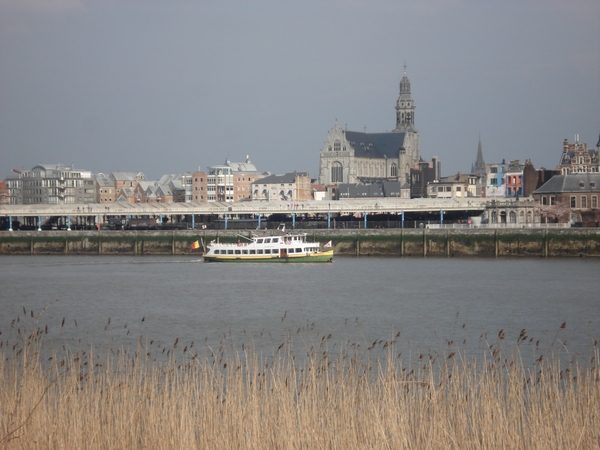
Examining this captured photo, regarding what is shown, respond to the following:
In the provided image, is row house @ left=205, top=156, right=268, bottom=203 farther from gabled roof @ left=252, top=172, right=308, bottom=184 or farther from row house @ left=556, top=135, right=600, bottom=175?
row house @ left=556, top=135, right=600, bottom=175

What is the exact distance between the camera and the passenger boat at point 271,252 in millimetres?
68750

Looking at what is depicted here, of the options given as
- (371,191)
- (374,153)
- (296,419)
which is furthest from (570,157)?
(296,419)

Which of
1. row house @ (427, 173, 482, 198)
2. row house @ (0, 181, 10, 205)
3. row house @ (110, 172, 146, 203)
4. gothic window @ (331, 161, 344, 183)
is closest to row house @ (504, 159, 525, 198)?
row house @ (427, 173, 482, 198)

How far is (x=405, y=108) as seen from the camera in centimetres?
19762

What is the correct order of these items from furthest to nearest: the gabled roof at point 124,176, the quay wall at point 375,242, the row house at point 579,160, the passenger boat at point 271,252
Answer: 1. the gabled roof at point 124,176
2. the row house at point 579,160
3. the quay wall at point 375,242
4. the passenger boat at point 271,252

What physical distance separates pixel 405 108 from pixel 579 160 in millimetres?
92400

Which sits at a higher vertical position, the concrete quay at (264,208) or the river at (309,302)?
the concrete quay at (264,208)

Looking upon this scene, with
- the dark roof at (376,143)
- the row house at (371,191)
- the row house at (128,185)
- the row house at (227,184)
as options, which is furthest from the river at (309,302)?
the dark roof at (376,143)

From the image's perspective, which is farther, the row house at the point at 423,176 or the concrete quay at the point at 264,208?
the row house at the point at 423,176

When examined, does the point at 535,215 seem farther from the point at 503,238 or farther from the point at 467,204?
the point at 503,238

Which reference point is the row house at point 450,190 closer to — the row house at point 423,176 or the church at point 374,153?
the row house at point 423,176

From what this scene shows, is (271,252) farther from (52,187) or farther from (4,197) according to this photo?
(4,197)

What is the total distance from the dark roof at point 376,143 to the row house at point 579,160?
62.8 meters

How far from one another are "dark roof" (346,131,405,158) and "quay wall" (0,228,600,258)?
9213cm
